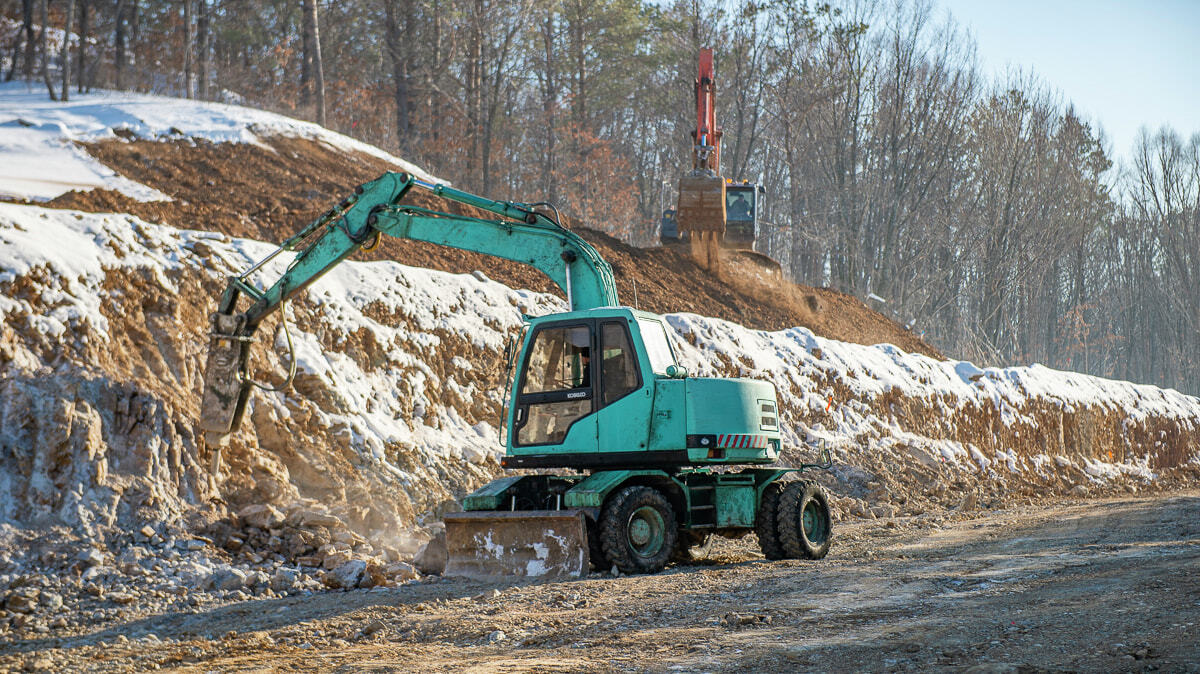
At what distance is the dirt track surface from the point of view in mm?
5715

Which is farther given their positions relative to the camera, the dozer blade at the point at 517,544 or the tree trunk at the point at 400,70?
the tree trunk at the point at 400,70

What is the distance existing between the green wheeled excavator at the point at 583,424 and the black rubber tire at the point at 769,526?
15 millimetres

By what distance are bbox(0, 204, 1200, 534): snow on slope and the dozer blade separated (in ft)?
8.22

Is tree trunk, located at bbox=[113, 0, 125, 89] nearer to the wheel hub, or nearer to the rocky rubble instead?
the rocky rubble

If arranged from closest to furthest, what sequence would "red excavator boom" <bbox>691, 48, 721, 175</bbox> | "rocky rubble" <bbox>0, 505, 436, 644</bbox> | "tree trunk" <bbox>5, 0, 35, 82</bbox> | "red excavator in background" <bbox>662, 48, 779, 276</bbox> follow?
"rocky rubble" <bbox>0, 505, 436, 644</bbox>
"red excavator boom" <bbox>691, 48, 721, 175</bbox>
"red excavator in background" <bbox>662, 48, 779, 276</bbox>
"tree trunk" <bbox>5, 0, 35, 82</bbox>

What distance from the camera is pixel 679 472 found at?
10.4m

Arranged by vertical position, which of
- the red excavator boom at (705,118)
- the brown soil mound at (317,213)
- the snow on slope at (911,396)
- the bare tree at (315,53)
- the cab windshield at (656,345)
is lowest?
the snow on slope at (911,396)

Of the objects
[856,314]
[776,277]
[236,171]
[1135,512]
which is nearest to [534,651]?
[1135,512]

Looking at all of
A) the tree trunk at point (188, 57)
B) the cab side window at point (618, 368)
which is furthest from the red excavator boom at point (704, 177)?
the cab side window at point (618, 368)

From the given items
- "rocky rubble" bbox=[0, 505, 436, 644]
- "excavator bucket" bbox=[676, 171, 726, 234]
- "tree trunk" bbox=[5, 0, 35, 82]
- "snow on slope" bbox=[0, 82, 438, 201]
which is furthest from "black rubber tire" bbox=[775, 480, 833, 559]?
"tree trunk" bbox=[5, 0, 35, 82]

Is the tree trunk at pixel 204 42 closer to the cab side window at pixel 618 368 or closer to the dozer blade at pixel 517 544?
the cab side window at pixel 618 368

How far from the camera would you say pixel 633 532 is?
9.67 metres

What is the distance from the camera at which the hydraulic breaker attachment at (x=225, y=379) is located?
33.5 ft

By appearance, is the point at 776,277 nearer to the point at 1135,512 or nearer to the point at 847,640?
the point at 1135,512
